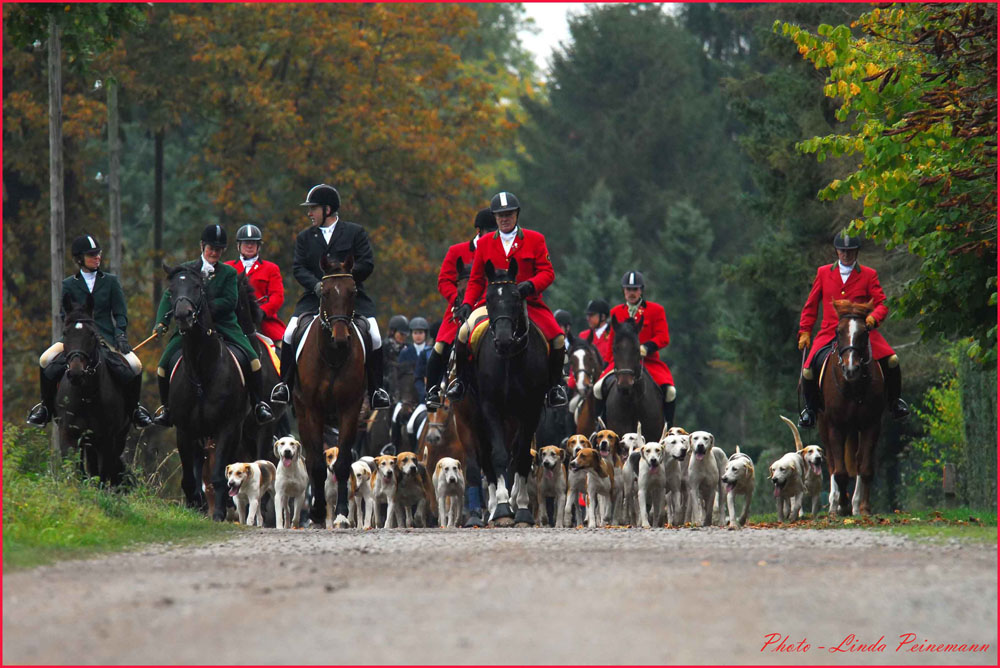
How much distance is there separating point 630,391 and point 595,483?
186 cm

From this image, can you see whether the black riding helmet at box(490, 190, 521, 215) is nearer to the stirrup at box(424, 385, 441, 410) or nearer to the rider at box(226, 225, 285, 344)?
the stirrup at box(424, 385, 441, 410)

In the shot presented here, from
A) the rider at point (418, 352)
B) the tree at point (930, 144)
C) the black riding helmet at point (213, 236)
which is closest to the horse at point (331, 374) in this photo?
the black riding helmet at point (213, 236)

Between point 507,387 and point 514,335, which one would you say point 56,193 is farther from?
point 514,335

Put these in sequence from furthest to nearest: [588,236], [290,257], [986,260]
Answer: [588,236], [290,257], [986,260]

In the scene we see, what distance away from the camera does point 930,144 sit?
15797mm

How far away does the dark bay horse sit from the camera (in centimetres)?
1569

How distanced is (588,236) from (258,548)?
47.5m

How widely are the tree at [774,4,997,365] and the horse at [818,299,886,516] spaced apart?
3.95 feet

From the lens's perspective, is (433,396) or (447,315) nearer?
(433,396)

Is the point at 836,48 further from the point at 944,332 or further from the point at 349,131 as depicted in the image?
the point at 349,131

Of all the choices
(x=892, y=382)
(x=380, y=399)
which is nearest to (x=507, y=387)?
(x=380, y=399)

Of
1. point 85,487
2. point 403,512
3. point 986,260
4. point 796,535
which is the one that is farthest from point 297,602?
point 403,512

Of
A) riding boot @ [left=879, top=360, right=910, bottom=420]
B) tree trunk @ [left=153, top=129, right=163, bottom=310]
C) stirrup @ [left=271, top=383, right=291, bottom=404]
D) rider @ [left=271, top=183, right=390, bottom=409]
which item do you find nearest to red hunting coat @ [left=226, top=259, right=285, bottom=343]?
rider @ [left=271, top=183, right=390, bottom=409]

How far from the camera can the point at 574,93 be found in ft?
229
